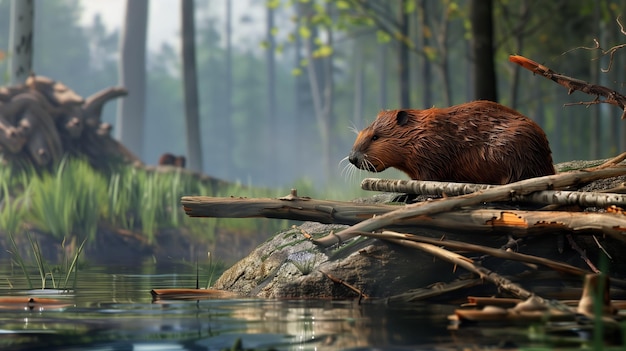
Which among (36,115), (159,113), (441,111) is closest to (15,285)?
(441,111)

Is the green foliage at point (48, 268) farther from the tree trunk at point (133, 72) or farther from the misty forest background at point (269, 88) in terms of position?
the misty forest background at point (269, 88)

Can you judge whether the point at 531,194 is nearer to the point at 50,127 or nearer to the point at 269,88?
the point at 50,127

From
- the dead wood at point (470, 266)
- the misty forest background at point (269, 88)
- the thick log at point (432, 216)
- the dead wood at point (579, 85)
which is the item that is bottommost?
the dead wood at point (470, 266)

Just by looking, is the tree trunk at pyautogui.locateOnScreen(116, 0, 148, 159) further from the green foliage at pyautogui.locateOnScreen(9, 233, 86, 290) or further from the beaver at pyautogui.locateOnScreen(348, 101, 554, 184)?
the beaver at pyautogui.locateOnScreen(348, 101, 554, 184)

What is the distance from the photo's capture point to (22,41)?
651 inches

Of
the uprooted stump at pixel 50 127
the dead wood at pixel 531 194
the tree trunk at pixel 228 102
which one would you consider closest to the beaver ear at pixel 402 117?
the dead wood at pixel 531 194

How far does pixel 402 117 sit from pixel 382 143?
0.80 feet

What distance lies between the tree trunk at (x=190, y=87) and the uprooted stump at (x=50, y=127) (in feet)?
16.3

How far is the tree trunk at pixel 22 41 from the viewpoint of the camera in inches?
648

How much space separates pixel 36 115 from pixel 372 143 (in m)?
9.15

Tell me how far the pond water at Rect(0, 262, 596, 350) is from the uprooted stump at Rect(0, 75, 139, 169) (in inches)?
346

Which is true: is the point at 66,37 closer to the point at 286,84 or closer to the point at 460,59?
the point at 286,84

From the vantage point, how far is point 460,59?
1944 inches

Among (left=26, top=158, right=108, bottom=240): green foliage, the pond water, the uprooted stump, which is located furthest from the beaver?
the uprooted stump
